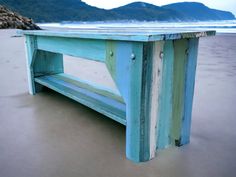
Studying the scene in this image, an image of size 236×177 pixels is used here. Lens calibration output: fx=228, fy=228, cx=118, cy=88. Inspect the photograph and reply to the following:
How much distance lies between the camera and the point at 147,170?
1.34 metres

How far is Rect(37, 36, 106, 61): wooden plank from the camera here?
4.91ft

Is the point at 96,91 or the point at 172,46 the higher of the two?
the point at 172,46

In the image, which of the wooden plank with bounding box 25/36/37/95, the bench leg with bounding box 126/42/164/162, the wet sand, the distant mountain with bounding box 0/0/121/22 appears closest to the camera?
the bench leg with bounding box 126/42/164/162

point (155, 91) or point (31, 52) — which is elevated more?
point (31, 52)

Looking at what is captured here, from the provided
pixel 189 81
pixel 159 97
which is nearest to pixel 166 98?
pixel 159 97

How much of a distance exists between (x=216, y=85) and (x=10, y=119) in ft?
8.43

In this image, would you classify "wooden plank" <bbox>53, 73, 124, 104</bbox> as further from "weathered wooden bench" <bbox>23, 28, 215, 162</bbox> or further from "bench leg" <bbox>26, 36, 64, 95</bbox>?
"bench leg" <bbox>26, 36, 64, 95</bbox>

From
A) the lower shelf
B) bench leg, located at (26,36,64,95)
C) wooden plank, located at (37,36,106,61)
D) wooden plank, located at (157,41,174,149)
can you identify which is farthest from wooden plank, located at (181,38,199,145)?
bench leg, located at (26,36,64,95)

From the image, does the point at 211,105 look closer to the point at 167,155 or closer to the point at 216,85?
the point at 216,85

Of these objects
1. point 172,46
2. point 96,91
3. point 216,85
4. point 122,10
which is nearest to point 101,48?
point 172,46

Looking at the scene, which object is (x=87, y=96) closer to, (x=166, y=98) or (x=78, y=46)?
(x=78, y=46)

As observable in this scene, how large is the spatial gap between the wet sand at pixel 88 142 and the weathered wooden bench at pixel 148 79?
130mm

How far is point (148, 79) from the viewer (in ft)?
4.14

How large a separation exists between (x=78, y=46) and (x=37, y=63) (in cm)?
126
